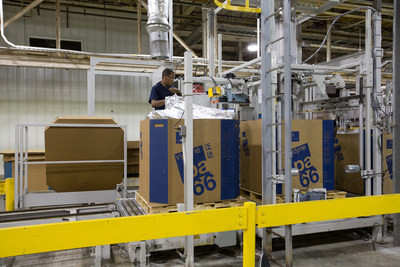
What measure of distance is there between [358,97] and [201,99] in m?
3.23

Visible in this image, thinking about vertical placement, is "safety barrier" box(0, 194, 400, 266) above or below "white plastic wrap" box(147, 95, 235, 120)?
below

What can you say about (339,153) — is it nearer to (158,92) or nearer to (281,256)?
(281,256)

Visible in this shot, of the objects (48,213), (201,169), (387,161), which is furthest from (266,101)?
(48,213)

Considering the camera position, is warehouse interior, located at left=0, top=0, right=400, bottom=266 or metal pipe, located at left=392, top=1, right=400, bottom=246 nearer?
Result: warehouse interior, located at left=0, top=0, right=400, bottom=266

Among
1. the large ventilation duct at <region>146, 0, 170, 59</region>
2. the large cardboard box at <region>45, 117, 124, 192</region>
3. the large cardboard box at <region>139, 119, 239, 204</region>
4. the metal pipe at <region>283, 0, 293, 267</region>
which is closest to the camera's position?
the metal pipe at <region>283, 0, 293, 267</region>

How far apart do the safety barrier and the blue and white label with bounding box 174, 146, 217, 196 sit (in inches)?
60.8

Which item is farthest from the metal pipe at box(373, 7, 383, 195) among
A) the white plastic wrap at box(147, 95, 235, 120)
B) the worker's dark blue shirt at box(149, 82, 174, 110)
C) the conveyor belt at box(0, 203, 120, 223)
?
the conveyor belt at box(0, 203, 120, 223)

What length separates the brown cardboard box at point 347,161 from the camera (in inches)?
208

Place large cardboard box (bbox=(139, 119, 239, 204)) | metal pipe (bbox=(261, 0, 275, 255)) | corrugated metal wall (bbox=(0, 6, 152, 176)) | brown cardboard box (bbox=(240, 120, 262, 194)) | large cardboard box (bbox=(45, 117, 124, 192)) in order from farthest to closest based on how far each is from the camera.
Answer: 1. corrugated metal wall (bbox=(0, 6, 152, 176))
2. large cardboard box (bbox=(45, 117, 124, 192))
3. brown cardboard box (bbox=(240, 120, 262, 194))
4. large cardboard box (bbox=(139, 119, 239, 204))
5. metal pipe (bbox=(261, 0, 275, 255))

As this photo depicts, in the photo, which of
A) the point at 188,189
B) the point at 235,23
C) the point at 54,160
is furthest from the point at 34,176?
the point at 235,23

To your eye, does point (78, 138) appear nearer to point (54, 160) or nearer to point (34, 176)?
point (54, 160)

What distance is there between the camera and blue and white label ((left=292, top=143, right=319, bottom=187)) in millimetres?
4508

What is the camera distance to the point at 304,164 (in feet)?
14.9

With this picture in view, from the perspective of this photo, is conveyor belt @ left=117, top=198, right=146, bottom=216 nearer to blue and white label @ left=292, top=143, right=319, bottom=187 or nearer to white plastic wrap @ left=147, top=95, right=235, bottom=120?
white plastic wrap @ left=147, top=95, right=235, bottom=120
